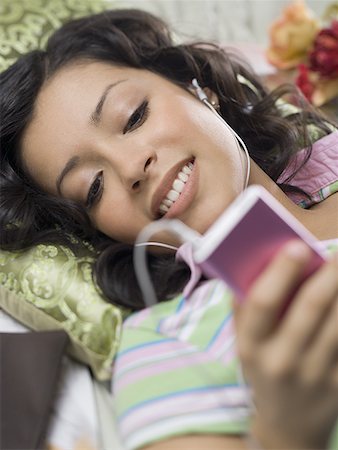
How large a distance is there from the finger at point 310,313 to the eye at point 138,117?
58 cm

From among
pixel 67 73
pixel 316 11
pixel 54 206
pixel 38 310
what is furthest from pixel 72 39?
pixel 316 11

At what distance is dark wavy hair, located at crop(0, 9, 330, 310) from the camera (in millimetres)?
1162

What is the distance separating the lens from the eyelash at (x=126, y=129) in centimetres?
117

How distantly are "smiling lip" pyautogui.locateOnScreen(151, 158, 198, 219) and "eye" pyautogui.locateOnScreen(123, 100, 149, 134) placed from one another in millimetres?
119

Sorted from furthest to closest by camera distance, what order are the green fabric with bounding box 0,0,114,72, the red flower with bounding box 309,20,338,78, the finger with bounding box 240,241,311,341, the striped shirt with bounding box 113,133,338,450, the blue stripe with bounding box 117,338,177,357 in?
1. the red flower with bounding box 309,20,338,78
2. the green fabric with bounding box 0,0,114,72
3. the blue stripe with bounding box 117,338,177,357
4. the striped shirt with bounding box 113,133,338,450
5. the finger with bounding box 240,241,311,341

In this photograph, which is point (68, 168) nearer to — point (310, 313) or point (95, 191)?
point (95, 191)

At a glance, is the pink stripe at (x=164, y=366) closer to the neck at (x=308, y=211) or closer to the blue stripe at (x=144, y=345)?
the blue stripe at (x=144, y=345)

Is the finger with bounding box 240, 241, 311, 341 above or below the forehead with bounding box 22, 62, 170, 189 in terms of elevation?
above

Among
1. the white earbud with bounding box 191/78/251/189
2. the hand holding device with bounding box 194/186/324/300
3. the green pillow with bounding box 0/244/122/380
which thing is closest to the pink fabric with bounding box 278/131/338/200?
the white earbud with bounding box 191/78/251/189

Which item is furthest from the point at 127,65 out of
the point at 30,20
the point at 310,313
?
the point at 310,313

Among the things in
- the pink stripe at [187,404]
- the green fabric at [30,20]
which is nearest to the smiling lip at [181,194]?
the pink stripe at [187,404]

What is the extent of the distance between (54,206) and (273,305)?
0.69 meters

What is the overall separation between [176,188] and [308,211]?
1.14ft

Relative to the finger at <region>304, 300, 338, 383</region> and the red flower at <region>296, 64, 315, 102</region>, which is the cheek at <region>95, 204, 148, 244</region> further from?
the red flower at <region>296, 64, 315, 102</region>
